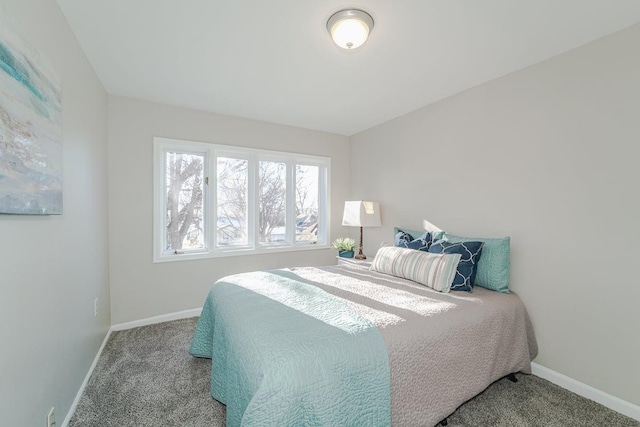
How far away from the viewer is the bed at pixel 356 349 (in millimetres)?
1125

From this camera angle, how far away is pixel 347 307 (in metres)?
1.67

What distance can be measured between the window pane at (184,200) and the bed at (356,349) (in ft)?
4.29

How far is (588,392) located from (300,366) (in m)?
2.09

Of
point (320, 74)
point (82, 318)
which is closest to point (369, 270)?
point (320, 74)

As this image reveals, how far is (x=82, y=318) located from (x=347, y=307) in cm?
183

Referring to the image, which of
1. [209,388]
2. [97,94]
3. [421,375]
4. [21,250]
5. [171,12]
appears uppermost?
[171,12]

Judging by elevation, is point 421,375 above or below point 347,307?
below

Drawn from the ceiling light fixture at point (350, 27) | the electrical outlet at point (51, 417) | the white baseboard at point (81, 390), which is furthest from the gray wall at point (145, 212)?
the ceiling light fixture at point (350, 27)

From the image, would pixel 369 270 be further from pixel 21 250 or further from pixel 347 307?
pixel 21 250

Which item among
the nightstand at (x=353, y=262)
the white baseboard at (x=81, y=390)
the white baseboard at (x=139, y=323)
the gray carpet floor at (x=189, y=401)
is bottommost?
the gray carpet floor at (x=189, y=401)

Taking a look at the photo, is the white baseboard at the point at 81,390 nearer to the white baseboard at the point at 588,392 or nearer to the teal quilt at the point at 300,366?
the teal quilt at the point at 300,366

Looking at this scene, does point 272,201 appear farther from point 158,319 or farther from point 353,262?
point 158,319

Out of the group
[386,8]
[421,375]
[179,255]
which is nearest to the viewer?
[421,375]

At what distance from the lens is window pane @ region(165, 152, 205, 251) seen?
3121mm
